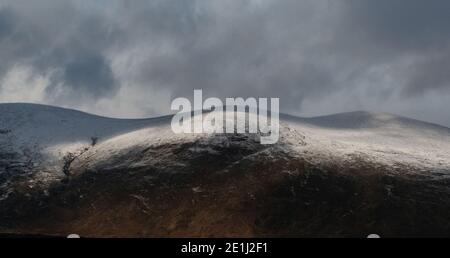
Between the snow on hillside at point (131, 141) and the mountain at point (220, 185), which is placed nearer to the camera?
the mountain at point (220, 185)

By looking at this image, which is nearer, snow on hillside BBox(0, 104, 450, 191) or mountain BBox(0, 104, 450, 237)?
mountain BBox(0, 104, 450, 237)

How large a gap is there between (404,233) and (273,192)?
8.23 m

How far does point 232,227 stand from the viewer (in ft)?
95.3

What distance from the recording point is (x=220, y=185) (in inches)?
1303

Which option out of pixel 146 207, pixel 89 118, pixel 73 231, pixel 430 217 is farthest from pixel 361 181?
pixel 89 118

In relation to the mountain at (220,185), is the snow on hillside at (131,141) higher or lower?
higher

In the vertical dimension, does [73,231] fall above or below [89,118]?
below

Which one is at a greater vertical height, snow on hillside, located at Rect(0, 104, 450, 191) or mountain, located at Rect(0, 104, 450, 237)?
snow on hillside, located at Rect(0, 104, 450, 191)

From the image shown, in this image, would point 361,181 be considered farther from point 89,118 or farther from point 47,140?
point 89,118

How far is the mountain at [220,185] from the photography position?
29.5 meters

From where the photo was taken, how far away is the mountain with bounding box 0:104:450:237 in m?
29.5

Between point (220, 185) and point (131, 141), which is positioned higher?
point (131, 141)
